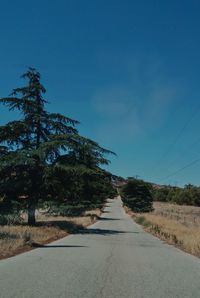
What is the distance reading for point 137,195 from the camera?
335ft

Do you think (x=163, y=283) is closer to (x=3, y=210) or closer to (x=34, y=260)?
(x=34, y=260)

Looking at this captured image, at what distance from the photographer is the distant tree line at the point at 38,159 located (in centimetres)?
3512

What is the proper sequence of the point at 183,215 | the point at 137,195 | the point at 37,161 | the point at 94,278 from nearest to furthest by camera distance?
the point at 94,278 → the point at 37,161 → the point at 183,215 → the point at 137,195

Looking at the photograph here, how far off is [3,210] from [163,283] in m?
26.6

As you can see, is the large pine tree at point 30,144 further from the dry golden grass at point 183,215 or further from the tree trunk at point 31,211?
the dry golden grass at point 183,215

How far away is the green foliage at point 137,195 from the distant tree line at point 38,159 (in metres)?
64.3

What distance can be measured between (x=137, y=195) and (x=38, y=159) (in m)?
68.0

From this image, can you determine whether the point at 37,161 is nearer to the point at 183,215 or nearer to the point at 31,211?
the point at 31,211

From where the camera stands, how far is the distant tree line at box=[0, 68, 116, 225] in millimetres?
35125

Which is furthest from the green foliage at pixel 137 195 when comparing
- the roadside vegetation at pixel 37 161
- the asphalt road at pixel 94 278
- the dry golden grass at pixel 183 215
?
the asphalt road at pixel 94 278

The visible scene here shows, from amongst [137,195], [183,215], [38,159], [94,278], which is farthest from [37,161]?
[137,195]

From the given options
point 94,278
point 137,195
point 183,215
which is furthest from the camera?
point 137,195

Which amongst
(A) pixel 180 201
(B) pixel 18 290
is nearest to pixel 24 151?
(B) pixel 18 290

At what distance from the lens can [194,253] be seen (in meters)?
20.8
